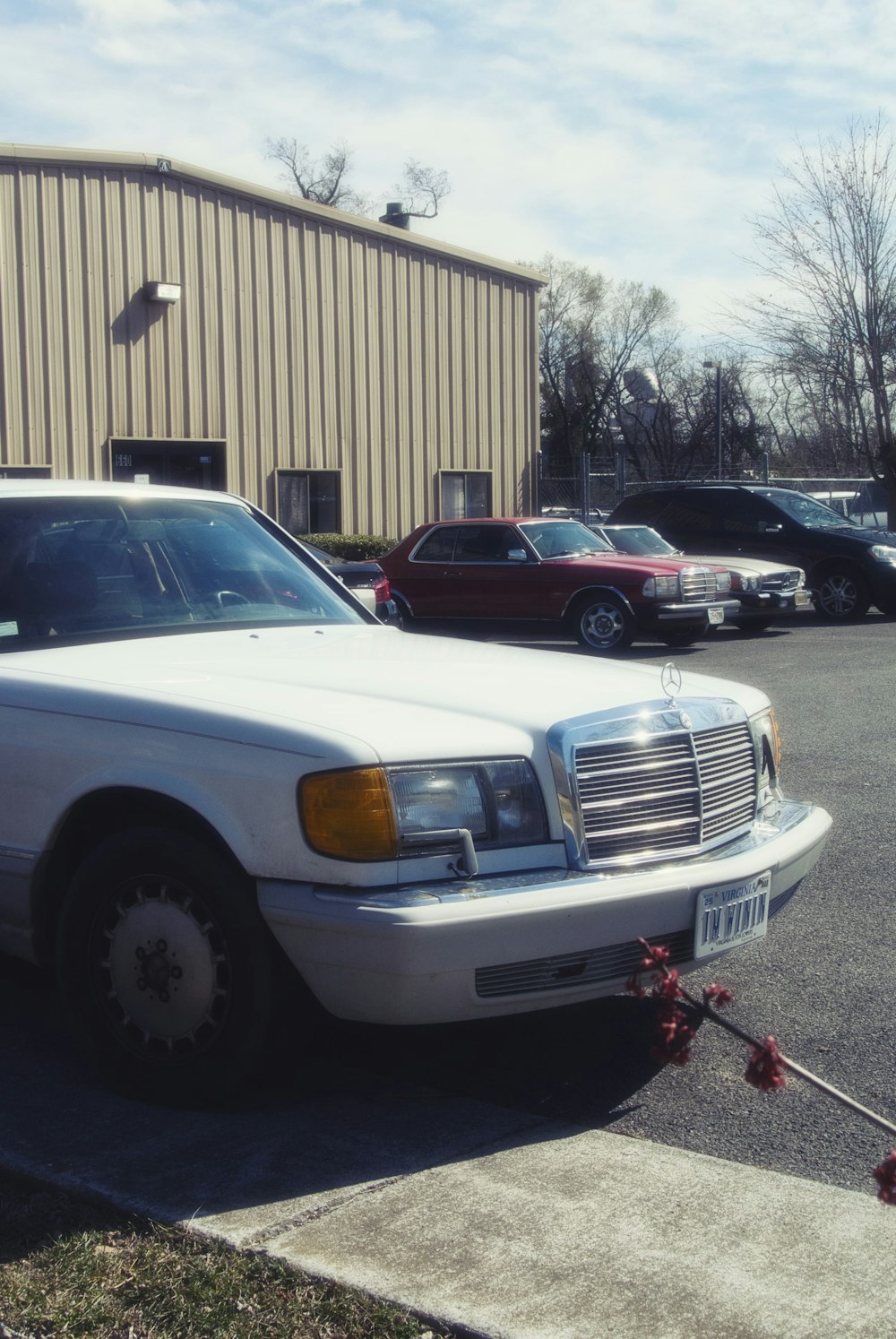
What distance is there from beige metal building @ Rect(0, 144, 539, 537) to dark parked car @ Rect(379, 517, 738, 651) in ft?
19.6

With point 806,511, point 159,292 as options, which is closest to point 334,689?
point 806,511

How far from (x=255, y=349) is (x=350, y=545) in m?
3.39

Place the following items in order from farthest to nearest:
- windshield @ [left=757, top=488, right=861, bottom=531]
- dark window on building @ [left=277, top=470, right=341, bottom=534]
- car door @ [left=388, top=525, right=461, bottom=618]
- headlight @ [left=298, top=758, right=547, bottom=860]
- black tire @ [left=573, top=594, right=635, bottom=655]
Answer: dark window on building @ [left=277, top=470, right=341, bottom=534] < windshield @ [left=757, top=488, right=861, bottom=531] < car door @ [left=388, top=525, right=461, bottom=618] < black tire @ [left=573, top=594, right=635, bottom=655] < headlight @ [left=298, top=758, right=547, bottom=860]

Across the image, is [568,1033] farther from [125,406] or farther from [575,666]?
[125,406]

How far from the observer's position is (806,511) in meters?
19.6

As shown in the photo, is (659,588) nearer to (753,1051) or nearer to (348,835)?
(348,835)

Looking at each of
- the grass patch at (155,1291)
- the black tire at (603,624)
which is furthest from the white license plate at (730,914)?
the black tire at (603,624)

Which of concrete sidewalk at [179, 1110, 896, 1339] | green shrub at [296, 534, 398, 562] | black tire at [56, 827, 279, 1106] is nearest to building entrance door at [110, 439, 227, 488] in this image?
green shrub at [296, 534, 398, 562]

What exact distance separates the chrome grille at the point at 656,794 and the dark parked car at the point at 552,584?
11552 mm

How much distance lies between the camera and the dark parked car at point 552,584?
15562 millimetres

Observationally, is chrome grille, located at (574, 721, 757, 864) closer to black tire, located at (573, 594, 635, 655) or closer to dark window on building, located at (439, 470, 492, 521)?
black tire, located at (573, 594, 635, 655)

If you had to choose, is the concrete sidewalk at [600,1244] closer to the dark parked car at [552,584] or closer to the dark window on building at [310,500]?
the dark parked car at [552,584]

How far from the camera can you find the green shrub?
74.9ft

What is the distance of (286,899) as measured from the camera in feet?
11.1
